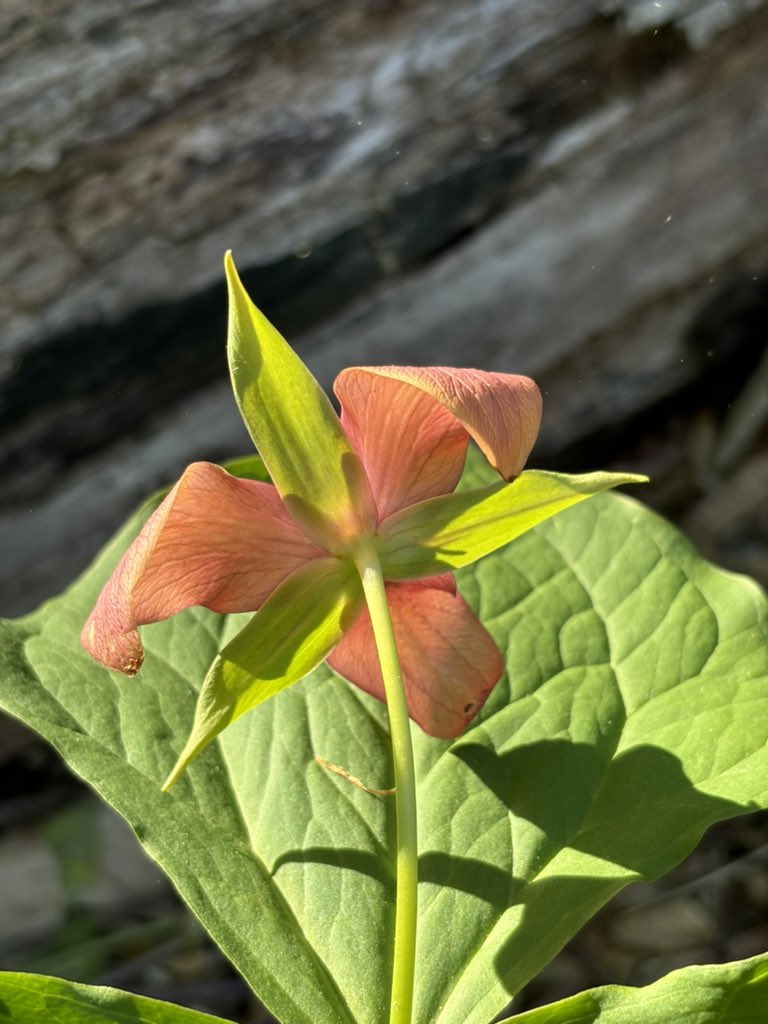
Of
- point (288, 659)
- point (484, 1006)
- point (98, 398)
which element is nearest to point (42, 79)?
point (98, 398)

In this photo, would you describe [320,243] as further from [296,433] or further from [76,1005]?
[76,1005]

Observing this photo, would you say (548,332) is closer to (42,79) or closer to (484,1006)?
(42,79)

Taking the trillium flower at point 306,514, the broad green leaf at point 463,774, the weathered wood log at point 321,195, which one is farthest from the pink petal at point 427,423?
the weathered wood log at point 321,195

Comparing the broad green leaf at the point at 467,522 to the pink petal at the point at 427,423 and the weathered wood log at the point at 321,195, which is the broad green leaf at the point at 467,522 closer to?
the pink petal at the point at 427,423

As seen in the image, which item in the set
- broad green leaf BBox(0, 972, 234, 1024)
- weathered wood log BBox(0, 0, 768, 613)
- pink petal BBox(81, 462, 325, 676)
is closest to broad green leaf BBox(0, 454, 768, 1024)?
broad green leaf BBox(0, 972, 234, 1024)

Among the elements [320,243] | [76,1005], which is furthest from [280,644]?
[320,243]

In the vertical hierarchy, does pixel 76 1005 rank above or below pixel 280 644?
below
